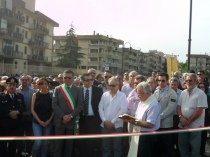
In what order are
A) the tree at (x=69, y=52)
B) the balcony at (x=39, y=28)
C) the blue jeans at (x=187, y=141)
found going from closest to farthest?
the blue jeans at (x=187, y=141)
the balcony at (x=39, y=28)
the tree at (x=69, y=52)

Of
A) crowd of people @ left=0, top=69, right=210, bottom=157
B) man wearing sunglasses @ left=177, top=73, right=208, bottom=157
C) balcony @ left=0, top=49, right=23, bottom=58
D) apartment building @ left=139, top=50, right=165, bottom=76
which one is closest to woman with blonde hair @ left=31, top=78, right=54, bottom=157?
crowd of people @ left=0, top=69, right=210, bottom=157

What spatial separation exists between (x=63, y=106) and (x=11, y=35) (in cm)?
4626

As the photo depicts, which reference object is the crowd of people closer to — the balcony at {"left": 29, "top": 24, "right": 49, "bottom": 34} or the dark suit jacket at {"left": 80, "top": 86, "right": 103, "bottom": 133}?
the dark suit jacket at {"left": 80, "top": 86, "right": 103, "bottom": 133}

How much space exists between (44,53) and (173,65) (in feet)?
175

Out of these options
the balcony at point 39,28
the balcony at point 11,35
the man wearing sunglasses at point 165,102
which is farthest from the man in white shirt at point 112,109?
the balcony at point 39,28

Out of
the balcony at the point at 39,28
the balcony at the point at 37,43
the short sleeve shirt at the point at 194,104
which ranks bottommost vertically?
the short sleeve shirt at the point at 194,104

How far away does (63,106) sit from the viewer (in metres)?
6.18

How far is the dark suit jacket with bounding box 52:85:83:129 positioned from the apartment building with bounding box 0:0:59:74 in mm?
31450

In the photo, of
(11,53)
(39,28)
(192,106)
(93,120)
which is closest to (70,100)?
(93,120)

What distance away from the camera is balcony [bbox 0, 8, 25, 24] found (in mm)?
46997

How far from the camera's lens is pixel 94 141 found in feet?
11.3

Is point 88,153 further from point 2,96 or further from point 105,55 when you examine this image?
point 105,55

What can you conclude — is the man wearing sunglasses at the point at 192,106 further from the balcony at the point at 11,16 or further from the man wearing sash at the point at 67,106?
the balcony at the point at 11,16

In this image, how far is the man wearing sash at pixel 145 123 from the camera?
3.46 metres
